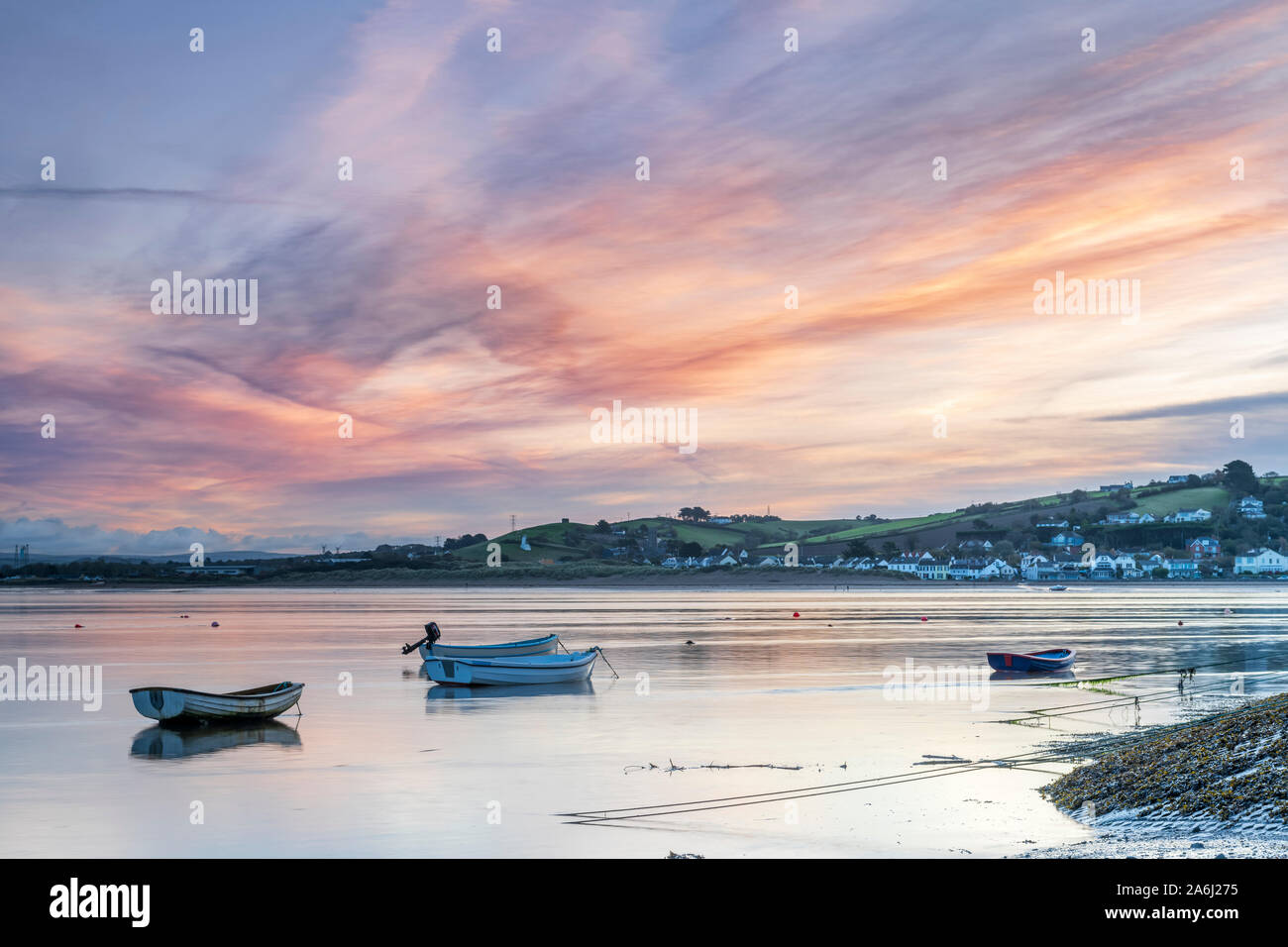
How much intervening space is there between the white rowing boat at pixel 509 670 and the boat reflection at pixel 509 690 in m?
0.24

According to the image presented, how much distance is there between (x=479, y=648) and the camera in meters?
49.9

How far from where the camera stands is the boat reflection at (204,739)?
28.5 meters

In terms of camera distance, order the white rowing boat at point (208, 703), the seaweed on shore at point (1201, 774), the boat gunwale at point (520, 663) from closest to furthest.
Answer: the seaweed on shore at point (1201, 774) → the white rowing boat at point (208, 703) → the boat gunwale at point (520, 663)

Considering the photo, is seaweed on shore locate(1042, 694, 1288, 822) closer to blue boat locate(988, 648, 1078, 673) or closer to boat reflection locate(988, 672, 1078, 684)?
boat reflection locate(988, 672, 1078, 684)

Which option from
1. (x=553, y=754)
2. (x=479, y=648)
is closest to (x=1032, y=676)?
(x=479, y=648)

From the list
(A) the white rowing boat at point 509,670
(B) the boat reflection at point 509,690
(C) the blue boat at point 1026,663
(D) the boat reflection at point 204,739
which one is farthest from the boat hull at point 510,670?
(C) the blue boat at point 1026,663

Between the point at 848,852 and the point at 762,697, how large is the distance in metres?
22.6

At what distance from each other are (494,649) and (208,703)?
808 inches

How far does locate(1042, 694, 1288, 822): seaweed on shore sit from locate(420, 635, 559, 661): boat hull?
106 ft

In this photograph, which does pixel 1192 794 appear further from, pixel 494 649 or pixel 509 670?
pixel 494 649

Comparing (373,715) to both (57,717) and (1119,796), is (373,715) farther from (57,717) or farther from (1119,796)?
(1119,796)

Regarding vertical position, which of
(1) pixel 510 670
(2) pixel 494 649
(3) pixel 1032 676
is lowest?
(3) pixel 1032 676

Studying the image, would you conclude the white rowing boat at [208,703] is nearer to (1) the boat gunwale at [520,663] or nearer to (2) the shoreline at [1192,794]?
(1) the boat gunwale at [520,663]
